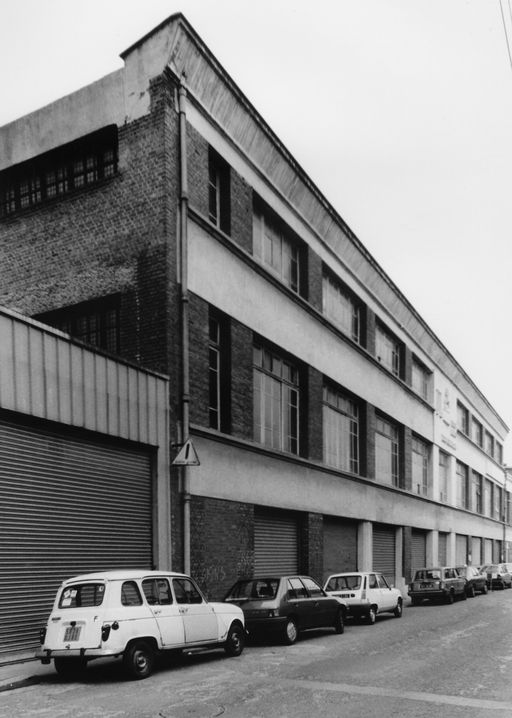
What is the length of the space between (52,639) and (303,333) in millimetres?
14983

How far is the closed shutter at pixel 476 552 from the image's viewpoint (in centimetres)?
5250

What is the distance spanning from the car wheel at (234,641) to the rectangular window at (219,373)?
6.54 meters

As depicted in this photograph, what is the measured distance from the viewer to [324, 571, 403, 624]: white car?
66.5 ft

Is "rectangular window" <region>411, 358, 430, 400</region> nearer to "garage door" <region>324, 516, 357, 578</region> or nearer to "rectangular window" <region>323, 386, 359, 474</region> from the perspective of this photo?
"rectangular window" <region>323, 386, 359, 474</region>

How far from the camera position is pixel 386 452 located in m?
34.1

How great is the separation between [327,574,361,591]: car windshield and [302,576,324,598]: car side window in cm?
368

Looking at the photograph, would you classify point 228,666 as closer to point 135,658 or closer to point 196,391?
point 135,658

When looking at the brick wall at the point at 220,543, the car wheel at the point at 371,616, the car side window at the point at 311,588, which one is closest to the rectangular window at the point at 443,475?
the car wheel at the point at 371,616

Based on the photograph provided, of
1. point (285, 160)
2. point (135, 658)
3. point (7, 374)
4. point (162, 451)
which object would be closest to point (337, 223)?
point (285, 160)

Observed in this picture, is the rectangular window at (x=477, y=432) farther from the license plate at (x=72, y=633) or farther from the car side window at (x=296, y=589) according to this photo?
the license plate at (x=72, y=633)

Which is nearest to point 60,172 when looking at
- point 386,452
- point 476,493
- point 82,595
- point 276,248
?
point 276,248

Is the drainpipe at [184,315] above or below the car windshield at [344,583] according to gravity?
above

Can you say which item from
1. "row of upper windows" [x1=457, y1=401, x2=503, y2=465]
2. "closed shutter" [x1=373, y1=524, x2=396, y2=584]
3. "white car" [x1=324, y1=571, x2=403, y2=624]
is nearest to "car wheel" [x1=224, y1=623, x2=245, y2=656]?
"white car" [x1=324, y1=571, x2=403, y2=624]

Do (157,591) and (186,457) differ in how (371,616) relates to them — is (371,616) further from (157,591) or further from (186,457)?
(157,591)
